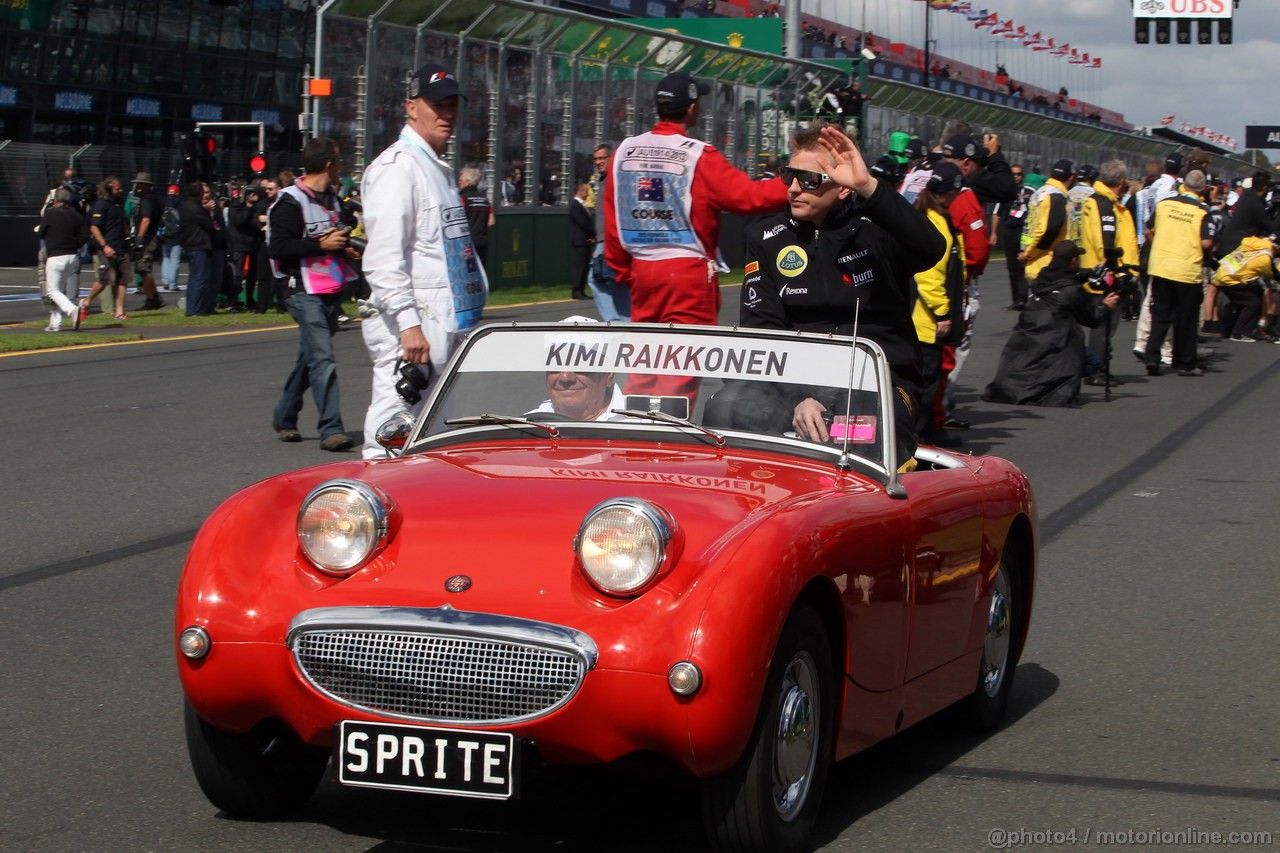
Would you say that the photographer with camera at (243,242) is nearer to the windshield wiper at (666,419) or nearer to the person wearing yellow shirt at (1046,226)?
the person wearing yellow shirt at (1046,226)

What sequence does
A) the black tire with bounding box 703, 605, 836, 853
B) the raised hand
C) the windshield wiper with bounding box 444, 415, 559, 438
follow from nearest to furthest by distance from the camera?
the black tire with bounding box 703, 605, 836, 853 → the windshield wiper with bounding box 444, 415, 559, 438 → the raised hand

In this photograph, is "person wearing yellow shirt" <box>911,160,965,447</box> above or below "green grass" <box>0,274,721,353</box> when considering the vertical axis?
above

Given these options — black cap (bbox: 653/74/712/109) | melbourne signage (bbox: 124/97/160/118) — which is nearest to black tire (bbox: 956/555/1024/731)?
black cap (bbox: 653/74/712/109)

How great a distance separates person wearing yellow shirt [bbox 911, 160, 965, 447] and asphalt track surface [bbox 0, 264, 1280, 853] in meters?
0.92

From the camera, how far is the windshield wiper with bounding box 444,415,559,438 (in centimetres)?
503

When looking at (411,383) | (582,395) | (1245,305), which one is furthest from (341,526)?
(1245,305)

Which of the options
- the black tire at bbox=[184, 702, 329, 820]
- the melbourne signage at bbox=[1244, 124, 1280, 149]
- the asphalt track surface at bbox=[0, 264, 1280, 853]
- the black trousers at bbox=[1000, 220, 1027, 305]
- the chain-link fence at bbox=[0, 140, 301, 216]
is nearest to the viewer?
the black tire at bbox=[184, 702, 329, 820]

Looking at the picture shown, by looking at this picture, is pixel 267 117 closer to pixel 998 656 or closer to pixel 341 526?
pixel 998 656

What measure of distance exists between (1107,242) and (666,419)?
11.6 metres

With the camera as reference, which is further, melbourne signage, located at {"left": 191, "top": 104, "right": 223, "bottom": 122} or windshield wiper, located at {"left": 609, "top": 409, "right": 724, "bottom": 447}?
melbourne signage, located at {"left": 191, "top": 104, "right": 223, "bottom": 122}

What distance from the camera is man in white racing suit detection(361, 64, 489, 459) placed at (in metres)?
7.77

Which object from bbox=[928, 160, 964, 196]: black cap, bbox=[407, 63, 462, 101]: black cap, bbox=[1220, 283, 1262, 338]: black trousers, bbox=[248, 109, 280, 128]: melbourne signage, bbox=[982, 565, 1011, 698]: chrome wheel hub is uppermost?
bbox=[248, 109, 280, 128]: melbourne signage

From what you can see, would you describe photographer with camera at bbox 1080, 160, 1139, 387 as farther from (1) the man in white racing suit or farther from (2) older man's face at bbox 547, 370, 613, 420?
(2) older man's face at bbox 547, 370, 613, 420

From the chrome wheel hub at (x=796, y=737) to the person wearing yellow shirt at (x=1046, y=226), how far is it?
38.2ft
